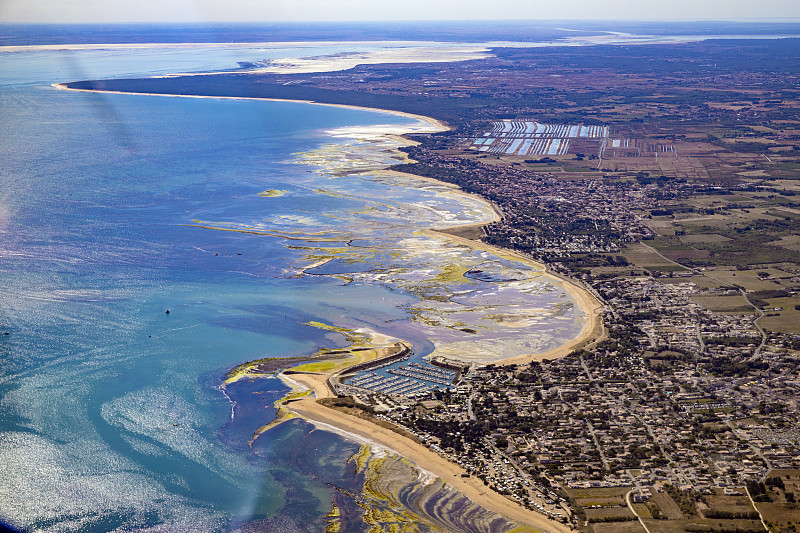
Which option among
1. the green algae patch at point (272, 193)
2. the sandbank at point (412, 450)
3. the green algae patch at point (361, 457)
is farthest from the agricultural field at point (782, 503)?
the green algae patch at point (272, 193)

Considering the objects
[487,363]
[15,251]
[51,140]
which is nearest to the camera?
[487,363]

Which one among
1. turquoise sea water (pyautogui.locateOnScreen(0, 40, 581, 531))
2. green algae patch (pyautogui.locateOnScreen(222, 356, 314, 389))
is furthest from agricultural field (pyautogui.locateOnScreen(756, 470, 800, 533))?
green algae patch (pyautogui.locateOnScreen(222, 356, 314, 389))

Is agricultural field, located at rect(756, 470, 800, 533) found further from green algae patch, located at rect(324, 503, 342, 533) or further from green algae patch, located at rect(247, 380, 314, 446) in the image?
green algae patch, located at rect(247, 380, 314, 446)

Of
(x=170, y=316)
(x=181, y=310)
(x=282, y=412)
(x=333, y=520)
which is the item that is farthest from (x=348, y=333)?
(x=333, y=520)

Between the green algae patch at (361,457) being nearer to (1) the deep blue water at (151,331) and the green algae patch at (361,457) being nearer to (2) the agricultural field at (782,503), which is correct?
(1) the deep blue water at (151,331)

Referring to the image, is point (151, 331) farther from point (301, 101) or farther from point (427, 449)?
point (301, 101)

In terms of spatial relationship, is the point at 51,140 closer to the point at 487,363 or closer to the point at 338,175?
the point at 338,175

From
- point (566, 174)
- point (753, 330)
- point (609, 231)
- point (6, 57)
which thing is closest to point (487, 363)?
point (753, 330)

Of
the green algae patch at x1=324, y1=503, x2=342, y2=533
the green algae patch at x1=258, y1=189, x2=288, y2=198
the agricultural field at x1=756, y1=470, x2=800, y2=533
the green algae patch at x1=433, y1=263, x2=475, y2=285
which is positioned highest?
the green algae patch at x1=258, y1=189, x2=288, y2=198
